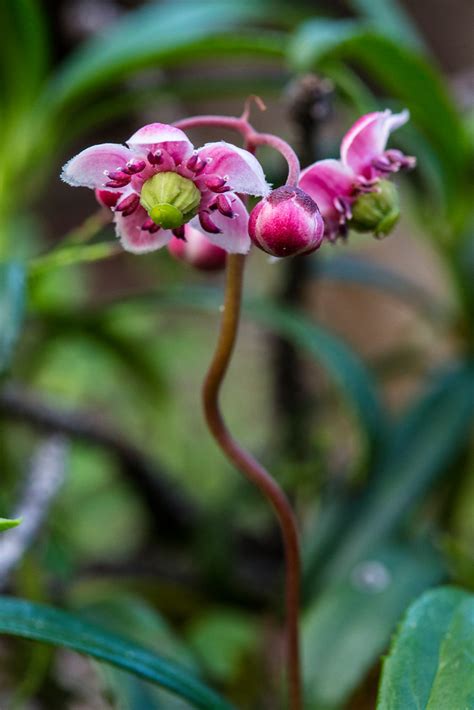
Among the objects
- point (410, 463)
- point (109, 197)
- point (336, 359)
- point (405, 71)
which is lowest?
point (410, 463)

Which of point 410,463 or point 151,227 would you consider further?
point 410,463

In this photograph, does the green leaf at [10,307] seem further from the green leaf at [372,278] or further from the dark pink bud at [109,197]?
the green leaf at [372,278]

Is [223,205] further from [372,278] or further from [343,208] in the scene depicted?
[372,278]

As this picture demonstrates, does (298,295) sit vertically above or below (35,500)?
above

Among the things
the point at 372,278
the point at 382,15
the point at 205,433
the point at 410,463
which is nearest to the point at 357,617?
the point at 410,463

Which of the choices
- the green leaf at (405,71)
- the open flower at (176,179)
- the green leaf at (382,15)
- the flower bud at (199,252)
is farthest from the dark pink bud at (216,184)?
the green leaf at (382,15)

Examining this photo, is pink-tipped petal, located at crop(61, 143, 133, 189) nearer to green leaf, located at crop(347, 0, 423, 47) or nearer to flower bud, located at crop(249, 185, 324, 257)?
flower bud, located at crop(249, 185, 324, 257)

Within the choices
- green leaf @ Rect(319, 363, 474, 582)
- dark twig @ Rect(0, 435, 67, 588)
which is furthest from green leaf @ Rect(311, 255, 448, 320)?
dark twig @ Rect(0, 435, 67, 588)
